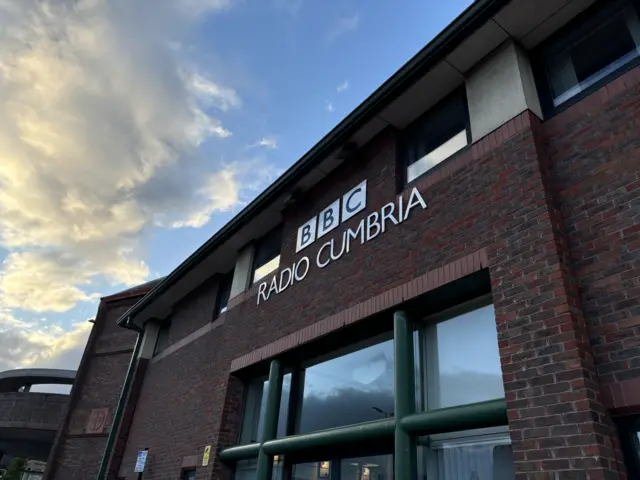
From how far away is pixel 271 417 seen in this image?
765 cm

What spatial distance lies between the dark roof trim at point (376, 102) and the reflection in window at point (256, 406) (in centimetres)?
346

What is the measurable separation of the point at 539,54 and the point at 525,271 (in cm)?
314

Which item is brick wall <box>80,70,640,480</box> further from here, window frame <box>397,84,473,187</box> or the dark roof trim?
the dark roof trim

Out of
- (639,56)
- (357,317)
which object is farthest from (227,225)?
(639,56)

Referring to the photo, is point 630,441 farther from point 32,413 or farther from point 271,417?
point 32,413

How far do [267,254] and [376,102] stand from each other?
4.46 meters

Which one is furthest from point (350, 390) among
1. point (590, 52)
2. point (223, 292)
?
point (223, 292)

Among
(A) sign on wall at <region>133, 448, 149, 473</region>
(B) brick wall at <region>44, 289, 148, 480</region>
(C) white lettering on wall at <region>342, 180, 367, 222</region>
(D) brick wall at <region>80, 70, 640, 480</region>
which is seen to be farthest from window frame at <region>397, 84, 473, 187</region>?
(B) brick wall at <region>44, 289, 148, 480</region>

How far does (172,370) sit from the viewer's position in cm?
1220

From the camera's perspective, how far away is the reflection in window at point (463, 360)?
16.7ft

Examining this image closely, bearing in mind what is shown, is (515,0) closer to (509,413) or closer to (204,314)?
(509,413)

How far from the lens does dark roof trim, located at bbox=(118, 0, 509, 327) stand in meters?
6.07

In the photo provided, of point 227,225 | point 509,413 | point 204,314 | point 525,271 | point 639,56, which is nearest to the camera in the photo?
point 509,413

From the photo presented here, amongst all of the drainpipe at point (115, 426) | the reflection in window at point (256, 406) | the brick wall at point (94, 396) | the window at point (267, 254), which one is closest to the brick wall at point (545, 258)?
the reflection in window at point (256, 406)
